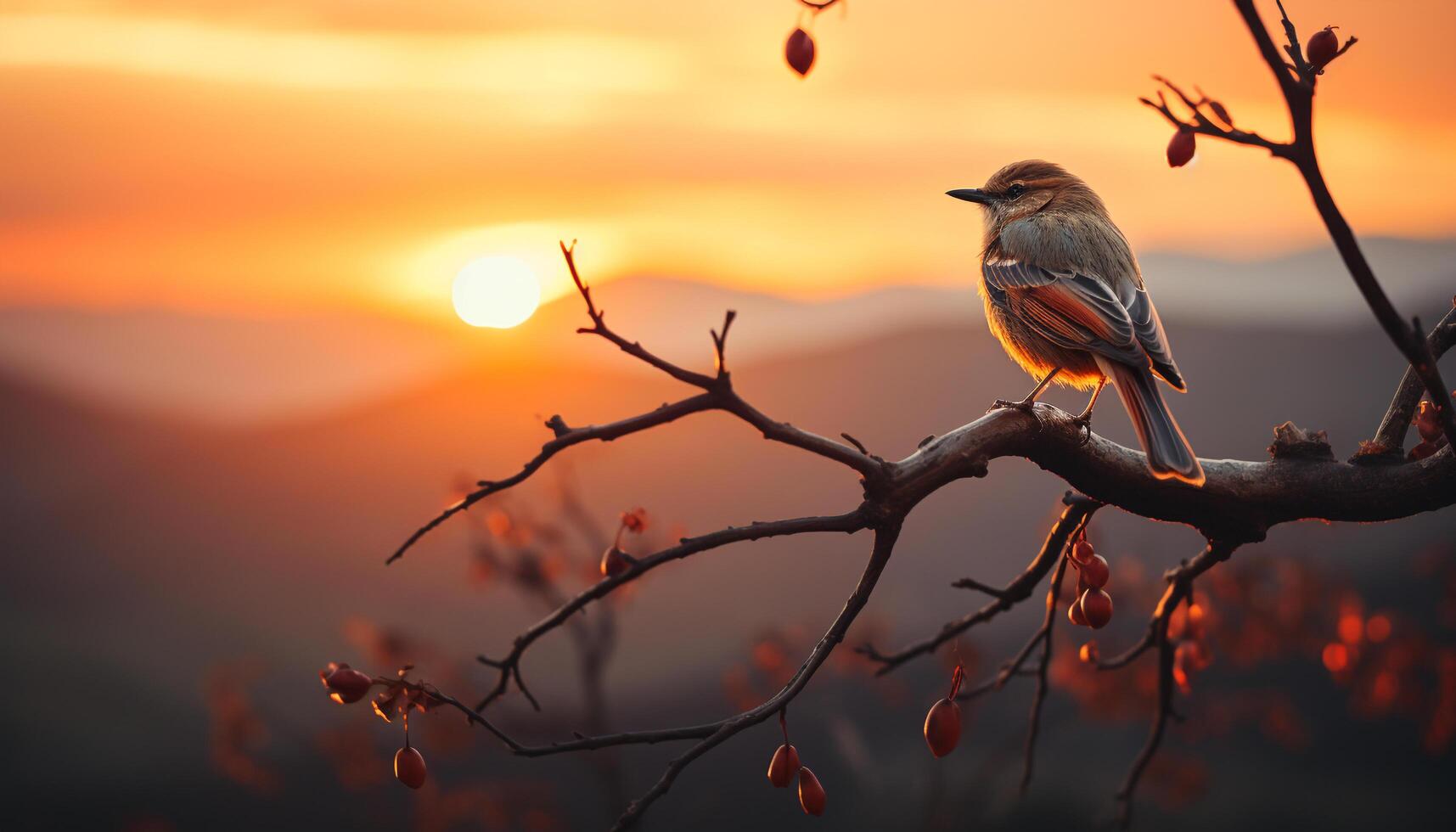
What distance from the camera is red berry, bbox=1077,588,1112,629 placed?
282cm

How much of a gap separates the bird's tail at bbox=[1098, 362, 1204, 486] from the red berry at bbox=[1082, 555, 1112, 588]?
289mm

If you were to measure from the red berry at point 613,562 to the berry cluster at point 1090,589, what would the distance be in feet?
4.14

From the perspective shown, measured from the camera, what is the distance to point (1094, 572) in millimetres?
2871

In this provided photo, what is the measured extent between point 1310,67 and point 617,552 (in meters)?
1.79

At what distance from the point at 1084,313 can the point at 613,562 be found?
225cm

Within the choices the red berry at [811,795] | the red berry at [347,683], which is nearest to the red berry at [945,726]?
the red berry at [811,795]

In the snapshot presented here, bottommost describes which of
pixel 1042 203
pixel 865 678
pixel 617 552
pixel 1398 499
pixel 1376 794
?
pixel 1376 794

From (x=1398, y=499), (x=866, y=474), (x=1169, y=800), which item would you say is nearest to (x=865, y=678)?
(x=1169, y=800)

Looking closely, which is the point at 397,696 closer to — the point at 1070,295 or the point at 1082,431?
the point at 1082,431

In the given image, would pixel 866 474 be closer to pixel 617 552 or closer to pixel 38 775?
pixel 617 552

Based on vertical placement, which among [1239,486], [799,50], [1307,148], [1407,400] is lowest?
[1239,486]

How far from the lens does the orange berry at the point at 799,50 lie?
2.63m

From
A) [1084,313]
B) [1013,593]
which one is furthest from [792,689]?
[1084,313]

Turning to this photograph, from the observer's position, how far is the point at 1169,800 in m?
8.72
